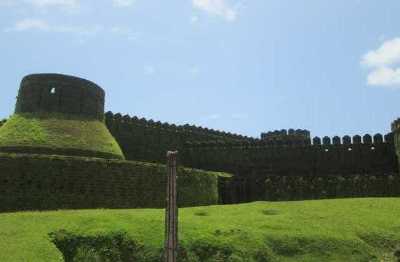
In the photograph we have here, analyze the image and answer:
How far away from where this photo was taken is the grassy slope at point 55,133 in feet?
70.5

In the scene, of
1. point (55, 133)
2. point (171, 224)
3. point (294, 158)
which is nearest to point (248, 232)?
point (171, 224)

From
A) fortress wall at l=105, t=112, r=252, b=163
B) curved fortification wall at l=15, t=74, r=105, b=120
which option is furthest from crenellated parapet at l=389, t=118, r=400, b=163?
curved fortification wall at l=15, t=74, r=105, b=120

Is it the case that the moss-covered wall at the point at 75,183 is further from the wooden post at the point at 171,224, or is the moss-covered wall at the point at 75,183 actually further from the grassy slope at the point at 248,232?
the wooden post at the point at 171,224

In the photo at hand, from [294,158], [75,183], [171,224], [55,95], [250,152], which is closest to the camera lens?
[171,224]

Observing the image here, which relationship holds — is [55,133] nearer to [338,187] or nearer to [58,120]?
[58,120]

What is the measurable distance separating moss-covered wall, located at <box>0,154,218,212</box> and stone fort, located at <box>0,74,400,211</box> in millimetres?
6485

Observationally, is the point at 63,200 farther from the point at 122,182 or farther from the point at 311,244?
the point at 311,244

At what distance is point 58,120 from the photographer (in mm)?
23562

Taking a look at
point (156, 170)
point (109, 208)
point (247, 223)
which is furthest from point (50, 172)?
point (247, 223)

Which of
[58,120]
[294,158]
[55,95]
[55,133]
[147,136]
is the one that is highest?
[55,95]

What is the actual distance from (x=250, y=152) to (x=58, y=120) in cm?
1743

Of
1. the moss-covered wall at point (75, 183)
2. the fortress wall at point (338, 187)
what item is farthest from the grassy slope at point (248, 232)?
the fortress wall at point (338, 187)

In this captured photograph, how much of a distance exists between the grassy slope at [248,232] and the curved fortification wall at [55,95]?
9736 mm

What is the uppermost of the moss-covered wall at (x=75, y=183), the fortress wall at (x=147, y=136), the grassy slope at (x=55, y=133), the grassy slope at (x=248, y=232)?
the fortress wall at (x=147, y=136)
